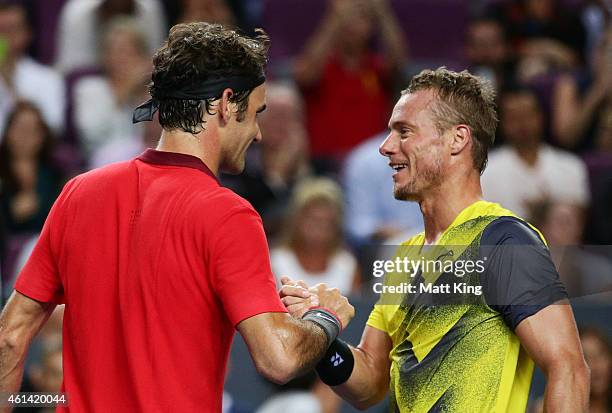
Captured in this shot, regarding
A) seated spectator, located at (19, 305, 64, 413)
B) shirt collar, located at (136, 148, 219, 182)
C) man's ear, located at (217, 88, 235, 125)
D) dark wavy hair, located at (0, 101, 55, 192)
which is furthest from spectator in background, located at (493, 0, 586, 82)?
shirt collar, located at (136, 148, 219, 182)

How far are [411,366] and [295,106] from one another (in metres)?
3.71

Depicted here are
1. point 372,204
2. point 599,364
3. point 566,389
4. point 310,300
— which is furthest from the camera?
point 372,204

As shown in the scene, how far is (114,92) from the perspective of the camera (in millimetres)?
7324

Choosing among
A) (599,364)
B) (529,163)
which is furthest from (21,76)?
(599,364)

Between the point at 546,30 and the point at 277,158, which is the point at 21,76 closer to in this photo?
the point at 277,158

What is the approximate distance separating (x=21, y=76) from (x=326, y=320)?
4.80m

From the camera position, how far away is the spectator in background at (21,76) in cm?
739

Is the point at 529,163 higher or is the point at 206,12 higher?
the point at 206,12

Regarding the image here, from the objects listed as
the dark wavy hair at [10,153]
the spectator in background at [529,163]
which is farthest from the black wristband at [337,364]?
the dark wavy hair at [10,153]

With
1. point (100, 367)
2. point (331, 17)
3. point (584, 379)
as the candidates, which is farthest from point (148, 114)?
point (331, 17)

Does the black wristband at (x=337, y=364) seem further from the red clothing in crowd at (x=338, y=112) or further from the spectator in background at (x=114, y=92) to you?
the red clothing in crowd at (x=338, y=112)

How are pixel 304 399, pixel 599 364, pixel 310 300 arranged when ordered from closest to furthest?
1. pixel 310 300
2. pixel 599 364
3. pixel 304 399

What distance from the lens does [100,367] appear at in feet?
10.3

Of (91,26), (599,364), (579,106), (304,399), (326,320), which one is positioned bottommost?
(304,399)
